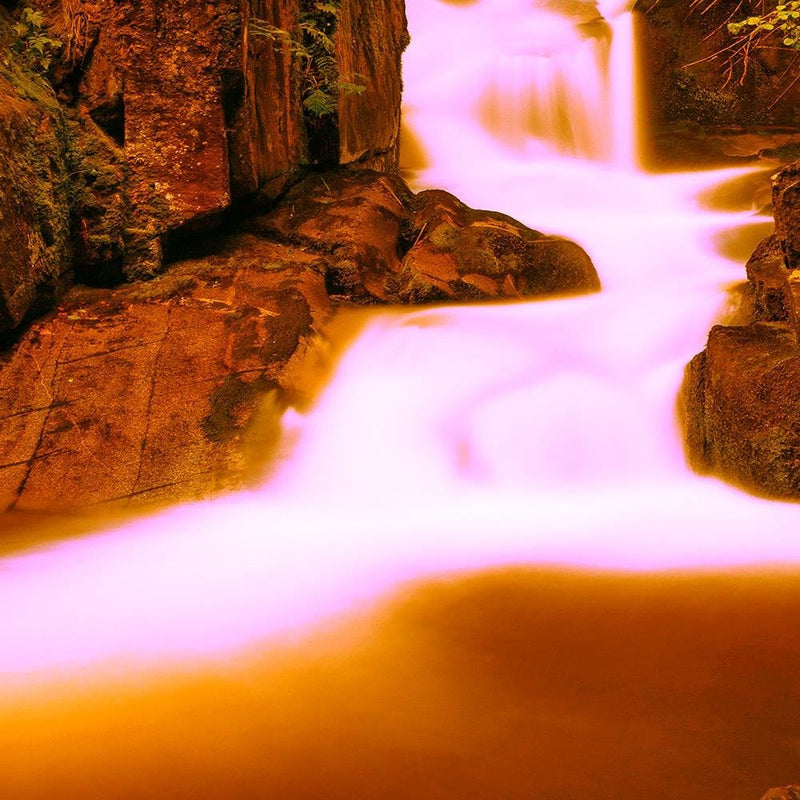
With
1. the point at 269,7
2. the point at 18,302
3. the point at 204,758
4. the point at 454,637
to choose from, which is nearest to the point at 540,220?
the point at 269,7

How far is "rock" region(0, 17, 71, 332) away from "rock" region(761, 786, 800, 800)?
4.62 metres

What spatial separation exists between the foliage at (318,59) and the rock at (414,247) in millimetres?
660

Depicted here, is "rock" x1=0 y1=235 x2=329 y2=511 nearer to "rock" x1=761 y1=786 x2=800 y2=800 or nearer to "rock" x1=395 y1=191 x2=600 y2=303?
"rock" x1=395 y1=191 x2=600 y2=303

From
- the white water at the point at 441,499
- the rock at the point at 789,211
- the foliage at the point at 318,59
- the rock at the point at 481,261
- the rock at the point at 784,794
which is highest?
the foliage at the point at 318,59

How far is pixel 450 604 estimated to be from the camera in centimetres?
286

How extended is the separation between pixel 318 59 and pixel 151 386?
12.5 feet

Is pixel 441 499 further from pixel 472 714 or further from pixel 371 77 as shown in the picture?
pixel 371 77

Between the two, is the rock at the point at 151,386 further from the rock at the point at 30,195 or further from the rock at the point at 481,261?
the rock at the point at 481,261

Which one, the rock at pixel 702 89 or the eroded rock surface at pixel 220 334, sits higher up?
the rock at pixel 702 89

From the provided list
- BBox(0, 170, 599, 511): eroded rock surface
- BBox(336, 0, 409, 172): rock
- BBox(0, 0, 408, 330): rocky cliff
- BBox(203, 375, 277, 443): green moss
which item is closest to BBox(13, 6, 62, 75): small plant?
BBox(0, 0, 408, 330): rocky cliff

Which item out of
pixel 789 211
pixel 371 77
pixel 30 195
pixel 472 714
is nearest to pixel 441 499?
pixel 472 714

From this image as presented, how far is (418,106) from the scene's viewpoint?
12.1 m

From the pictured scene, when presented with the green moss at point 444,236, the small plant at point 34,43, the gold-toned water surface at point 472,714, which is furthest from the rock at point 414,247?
the gold-toned water surface at point 472,714

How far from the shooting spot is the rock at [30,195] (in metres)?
4.72
